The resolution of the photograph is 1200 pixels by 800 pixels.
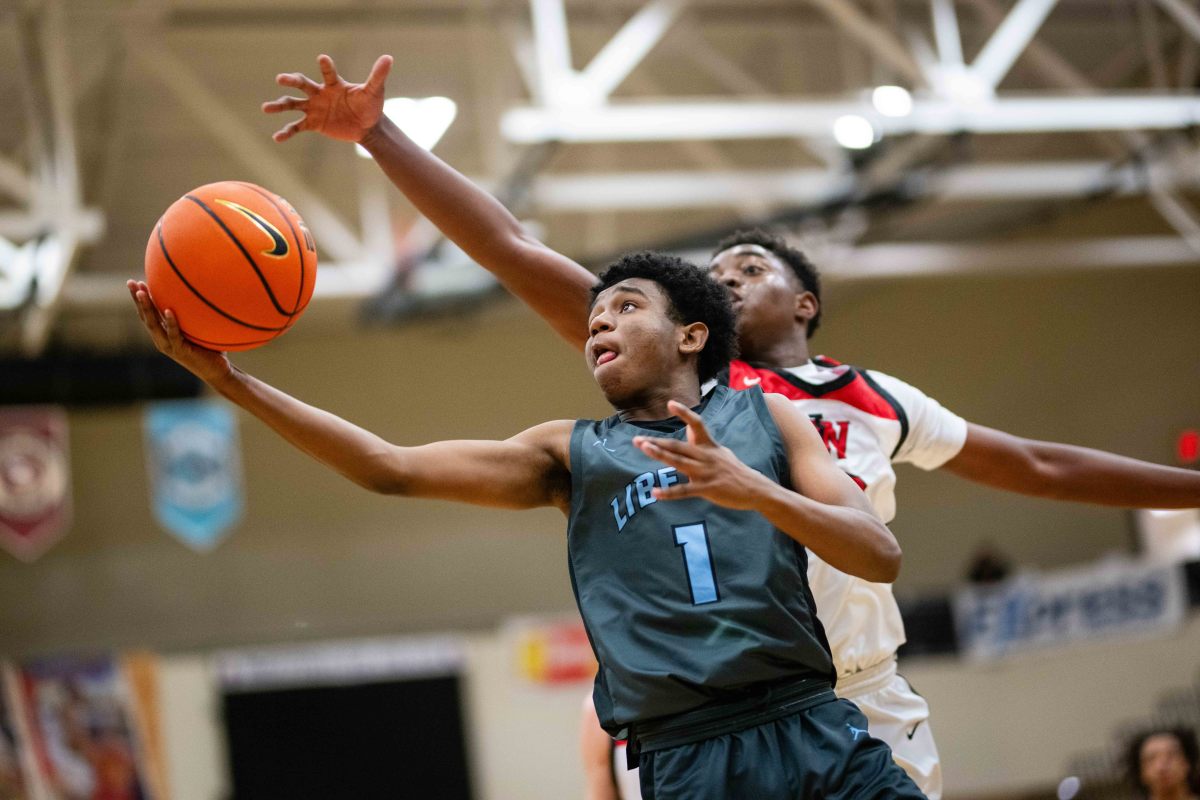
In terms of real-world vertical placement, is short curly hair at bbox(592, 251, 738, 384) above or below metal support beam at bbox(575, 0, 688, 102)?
below

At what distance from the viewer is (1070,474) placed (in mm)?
4277

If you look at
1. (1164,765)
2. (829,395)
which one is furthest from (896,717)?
(1164,765)

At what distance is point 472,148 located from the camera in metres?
14.7

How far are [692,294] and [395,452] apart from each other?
0.80 meters

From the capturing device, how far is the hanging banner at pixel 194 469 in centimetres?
1334

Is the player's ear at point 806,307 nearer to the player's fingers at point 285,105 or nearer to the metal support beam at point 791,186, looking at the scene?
the player's fingers at point 285,105

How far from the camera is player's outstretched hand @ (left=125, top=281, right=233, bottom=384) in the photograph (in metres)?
3.07

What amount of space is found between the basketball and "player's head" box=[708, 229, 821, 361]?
3.83 ft

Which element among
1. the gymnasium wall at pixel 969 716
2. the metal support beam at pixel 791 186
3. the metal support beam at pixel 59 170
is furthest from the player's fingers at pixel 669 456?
the gymnasium wall at pixel 969 716

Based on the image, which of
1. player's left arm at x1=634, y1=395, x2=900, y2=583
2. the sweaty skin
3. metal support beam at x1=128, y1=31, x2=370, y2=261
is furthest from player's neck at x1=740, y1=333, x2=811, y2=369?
metal support beam at x1=128, y1=31, x2=370, y2=261

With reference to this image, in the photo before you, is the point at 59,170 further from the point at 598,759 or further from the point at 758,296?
the point at 758,296

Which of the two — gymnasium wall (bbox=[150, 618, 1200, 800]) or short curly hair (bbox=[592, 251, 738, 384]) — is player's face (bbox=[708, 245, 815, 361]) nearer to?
short curly hair (bbox=[592, 251, 738, 384])

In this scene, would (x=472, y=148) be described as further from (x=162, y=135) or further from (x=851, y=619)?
(x=851, y=619)

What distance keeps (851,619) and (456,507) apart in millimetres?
15513
